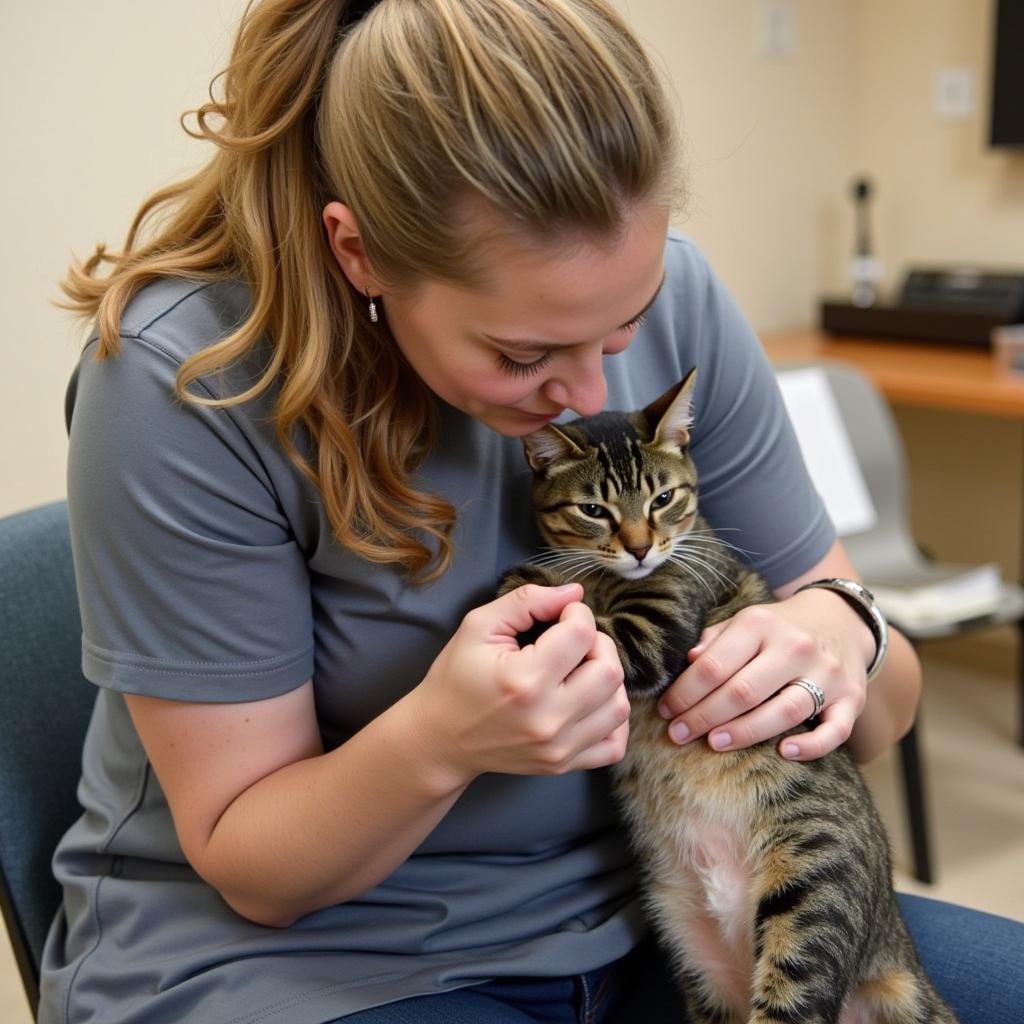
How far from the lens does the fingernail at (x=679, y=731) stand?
1077mm

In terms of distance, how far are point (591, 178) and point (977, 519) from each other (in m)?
2.96

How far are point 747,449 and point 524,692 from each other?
0.48 m

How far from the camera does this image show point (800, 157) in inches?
133

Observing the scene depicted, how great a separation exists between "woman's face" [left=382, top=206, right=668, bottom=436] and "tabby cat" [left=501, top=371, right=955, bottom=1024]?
187mm

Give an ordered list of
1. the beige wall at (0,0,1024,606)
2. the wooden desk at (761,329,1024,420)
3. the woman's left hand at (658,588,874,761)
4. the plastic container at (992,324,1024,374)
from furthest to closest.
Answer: the plastic container at (992,324,1024,374), the wooden desk at (761,329,1024,420), the beige wall at (0,0,1024,606), the woman's left hand at (658,588,874,761)

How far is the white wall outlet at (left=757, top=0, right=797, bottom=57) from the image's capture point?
10.3 ft

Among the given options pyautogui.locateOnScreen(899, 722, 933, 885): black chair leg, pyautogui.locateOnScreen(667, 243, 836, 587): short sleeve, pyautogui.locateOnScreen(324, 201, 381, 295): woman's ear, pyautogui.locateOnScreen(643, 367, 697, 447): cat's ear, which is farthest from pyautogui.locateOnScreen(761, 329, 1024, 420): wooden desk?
pyautogui.locateOnScreen(324, 201, 381, 295): woman's ear

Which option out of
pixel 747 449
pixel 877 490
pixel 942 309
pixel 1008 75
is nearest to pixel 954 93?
pixel 1008 75

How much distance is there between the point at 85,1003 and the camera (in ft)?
3.27

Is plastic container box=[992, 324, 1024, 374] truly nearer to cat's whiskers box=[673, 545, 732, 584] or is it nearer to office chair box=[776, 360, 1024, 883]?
office chair box=[776, 360, 1024, 883]

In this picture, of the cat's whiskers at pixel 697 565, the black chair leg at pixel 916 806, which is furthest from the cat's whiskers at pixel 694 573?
the black chair leg at pixel 916 806

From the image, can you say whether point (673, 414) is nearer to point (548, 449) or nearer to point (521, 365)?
point (548, 449)

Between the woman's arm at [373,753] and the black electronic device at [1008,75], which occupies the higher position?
the black electronic device at [1008,75]

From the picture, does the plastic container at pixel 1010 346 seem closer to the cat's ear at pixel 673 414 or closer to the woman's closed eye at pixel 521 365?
the cat's ear at pixel 673 414
